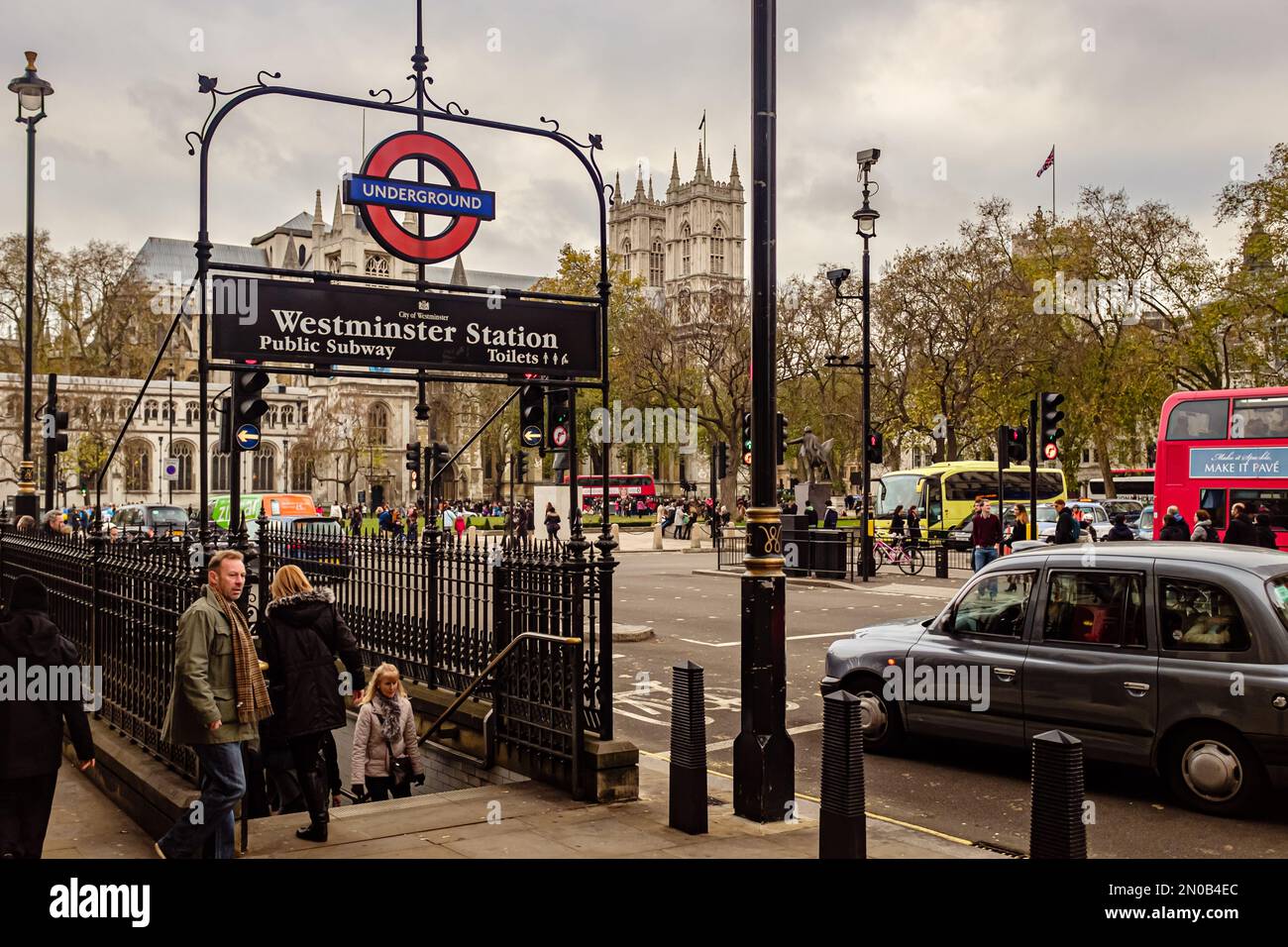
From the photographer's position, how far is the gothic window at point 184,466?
283 ft

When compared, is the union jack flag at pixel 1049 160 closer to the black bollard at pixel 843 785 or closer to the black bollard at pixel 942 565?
the black bollard at pixel 942 565

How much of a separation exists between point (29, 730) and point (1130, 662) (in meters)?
6.60

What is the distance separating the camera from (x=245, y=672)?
5.92 meters

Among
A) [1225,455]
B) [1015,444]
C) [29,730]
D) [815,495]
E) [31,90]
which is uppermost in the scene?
[31,90]

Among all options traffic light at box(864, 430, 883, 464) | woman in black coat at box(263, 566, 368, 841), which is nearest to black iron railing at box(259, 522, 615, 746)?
woman in black coat at box(263, 566, 368, 841)

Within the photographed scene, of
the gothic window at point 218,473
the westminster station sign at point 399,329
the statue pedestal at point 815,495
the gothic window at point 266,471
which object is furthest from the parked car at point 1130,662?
the gothic window at point 266,471

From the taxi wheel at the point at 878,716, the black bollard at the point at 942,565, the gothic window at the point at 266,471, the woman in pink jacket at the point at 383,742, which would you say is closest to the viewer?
the woman in pink jacket at the point at 383,742

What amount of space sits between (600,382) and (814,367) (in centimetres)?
4256

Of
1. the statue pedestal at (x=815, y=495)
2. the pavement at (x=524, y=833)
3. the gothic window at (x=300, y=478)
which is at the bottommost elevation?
the pavement at (x=524, y=833)

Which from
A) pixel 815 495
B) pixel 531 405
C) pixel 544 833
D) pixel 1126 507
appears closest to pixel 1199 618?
pixel 544 833

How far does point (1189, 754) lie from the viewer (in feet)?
24.1

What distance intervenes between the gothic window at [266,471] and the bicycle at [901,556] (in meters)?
68.5

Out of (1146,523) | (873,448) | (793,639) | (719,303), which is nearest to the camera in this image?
(793,639)

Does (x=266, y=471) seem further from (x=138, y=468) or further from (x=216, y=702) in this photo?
(x=216, y=702)
